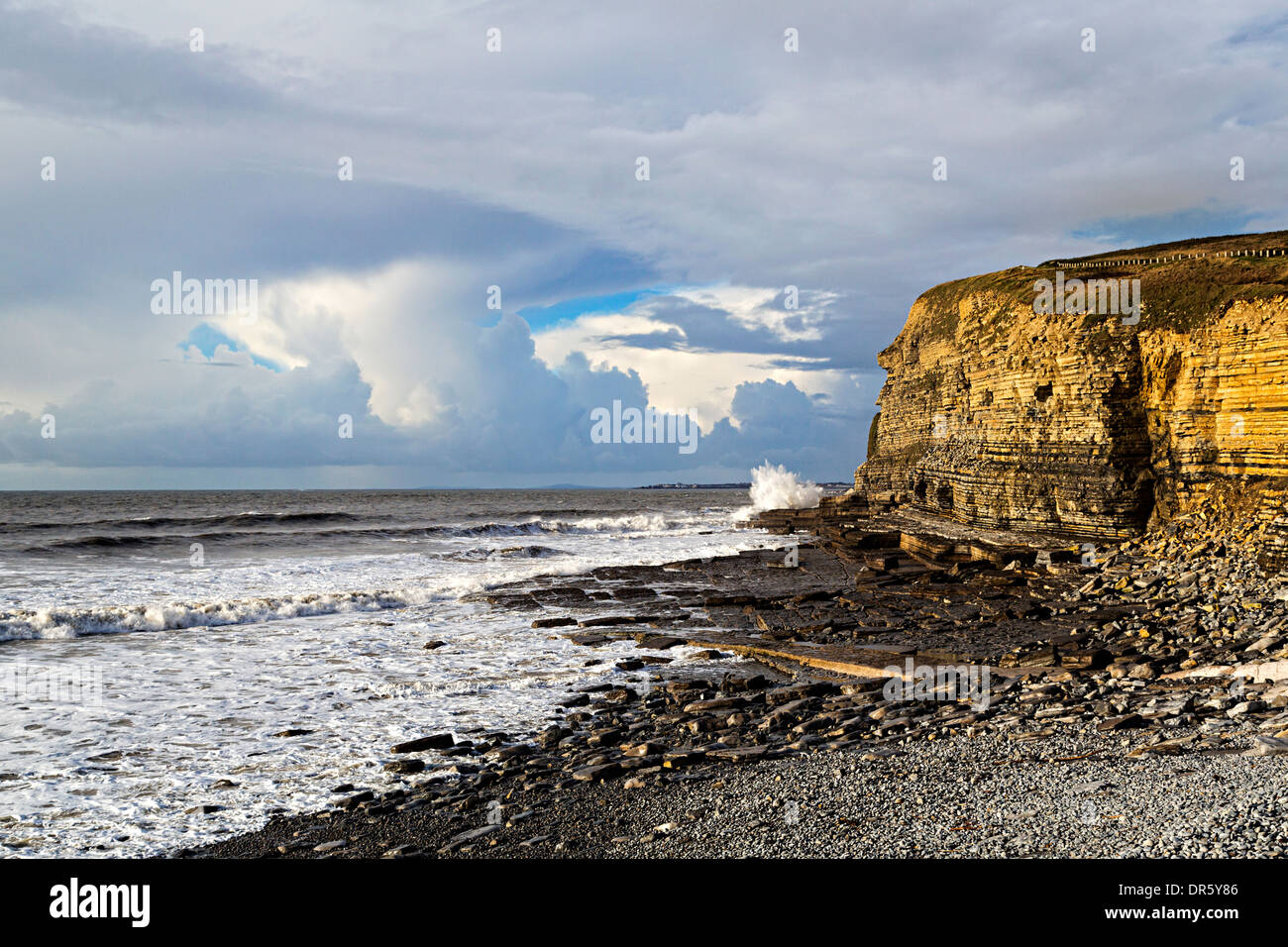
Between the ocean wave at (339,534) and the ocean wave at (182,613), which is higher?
the ocean wave at (182,613)

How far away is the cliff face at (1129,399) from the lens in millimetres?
17734

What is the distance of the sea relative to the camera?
23.1 ft

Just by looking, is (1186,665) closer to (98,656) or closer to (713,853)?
(713,853)

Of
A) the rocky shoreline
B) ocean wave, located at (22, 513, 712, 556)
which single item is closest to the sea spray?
ocean wave, located at (22, 513, 712, 556)

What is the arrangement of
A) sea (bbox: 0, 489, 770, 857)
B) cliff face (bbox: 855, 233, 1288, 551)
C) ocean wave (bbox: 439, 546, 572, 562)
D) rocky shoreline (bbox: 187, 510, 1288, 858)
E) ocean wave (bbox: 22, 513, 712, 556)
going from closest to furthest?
rocky shoreline (bbox: 187, 510, 1288, 858), sea (bbox: 0, 489, 770, 857), cliff face (bbox: 855, 233, 1288, 551), ocean wave (bbox: 439, 546, 572, 562), ocean wave (bbox: 22, 513, 712, 556)

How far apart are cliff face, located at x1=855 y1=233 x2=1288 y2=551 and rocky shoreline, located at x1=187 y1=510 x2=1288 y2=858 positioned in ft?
14.6

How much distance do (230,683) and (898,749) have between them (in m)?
9.92

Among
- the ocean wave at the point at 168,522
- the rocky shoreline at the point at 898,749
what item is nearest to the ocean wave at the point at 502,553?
the rocky shoreline at the point at 898,749

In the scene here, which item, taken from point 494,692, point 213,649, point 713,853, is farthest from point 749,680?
point 213,649

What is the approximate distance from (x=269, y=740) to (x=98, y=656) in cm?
724

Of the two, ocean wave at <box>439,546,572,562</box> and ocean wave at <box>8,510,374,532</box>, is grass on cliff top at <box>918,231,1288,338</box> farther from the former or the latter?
ocean wave at <box>8,510,374,532</box>

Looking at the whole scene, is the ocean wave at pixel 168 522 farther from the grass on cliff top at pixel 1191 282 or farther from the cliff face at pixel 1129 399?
the grass on cliff top at pixel 1191 282

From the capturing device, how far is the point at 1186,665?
9961 millimetres

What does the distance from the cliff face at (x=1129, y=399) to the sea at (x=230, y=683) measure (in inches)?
603
